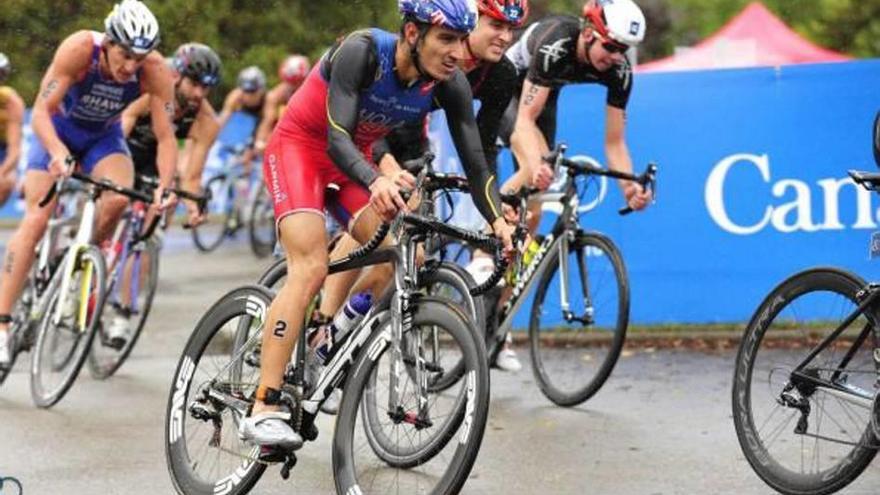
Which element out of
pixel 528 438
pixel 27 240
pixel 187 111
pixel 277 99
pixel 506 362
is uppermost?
pixel 187 111

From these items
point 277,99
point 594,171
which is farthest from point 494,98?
point 277,99

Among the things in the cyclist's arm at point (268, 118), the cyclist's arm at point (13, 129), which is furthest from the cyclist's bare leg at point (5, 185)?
the cyclist's arm at point (268, 118)

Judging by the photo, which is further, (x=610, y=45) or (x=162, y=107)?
(x=162, y=107)

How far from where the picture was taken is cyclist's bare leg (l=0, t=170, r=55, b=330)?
30.5 ft

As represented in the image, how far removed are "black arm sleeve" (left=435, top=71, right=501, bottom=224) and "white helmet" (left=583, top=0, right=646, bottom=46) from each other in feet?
7.53

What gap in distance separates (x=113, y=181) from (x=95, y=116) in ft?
1.23

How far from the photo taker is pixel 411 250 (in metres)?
5.97

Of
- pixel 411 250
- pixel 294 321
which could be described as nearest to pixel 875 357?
pixel 411 250

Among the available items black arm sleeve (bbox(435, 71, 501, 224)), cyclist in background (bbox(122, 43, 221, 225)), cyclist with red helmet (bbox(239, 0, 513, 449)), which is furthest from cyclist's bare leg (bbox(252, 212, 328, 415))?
cyclist in background (bbox(122, 43, 221, 225))

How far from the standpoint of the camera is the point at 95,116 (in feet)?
30.7

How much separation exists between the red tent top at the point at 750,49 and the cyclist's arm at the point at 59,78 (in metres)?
10.6

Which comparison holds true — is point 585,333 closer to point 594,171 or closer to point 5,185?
point 594,171

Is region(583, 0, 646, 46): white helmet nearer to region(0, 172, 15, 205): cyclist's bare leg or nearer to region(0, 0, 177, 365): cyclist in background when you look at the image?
region(0, 0, 177, 365): cyclist in background

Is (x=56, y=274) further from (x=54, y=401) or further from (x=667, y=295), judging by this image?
(x=667, y=295)
